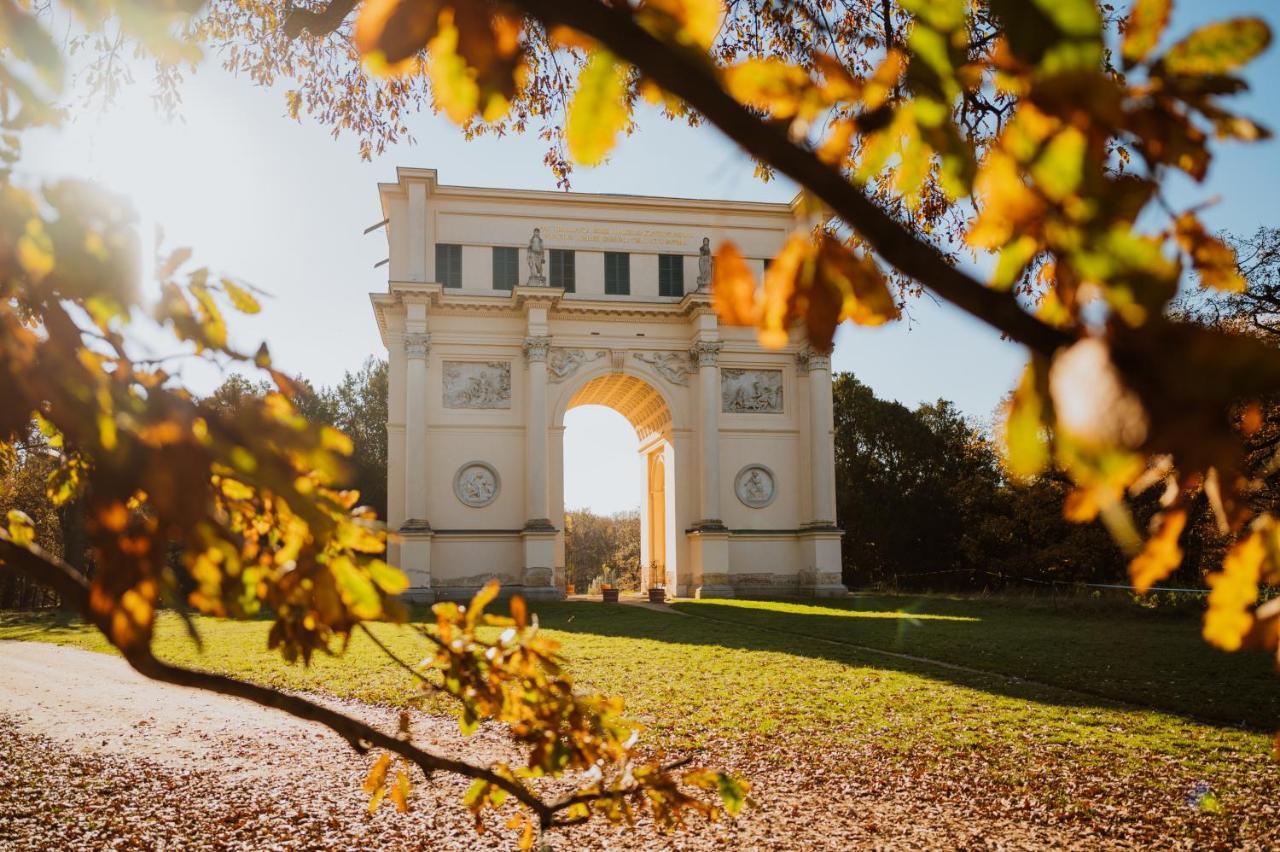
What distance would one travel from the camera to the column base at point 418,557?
24.0 meters

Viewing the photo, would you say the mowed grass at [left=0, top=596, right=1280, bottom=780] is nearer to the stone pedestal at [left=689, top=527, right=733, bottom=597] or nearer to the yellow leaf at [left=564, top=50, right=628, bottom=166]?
the yellow leaf at [left=564, top=50, right=628, bottom=166]

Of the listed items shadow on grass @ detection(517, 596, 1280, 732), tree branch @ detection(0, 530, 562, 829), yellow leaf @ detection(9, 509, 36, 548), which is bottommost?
shadow on grass @ detection(517, 596, 1280, 732)

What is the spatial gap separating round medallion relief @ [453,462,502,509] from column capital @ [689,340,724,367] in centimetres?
714

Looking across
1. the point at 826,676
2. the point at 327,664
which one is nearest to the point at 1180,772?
the point at 826,676

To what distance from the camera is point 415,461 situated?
25844mm

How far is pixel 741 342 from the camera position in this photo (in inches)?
1123

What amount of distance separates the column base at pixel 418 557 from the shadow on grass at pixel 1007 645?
3.45m

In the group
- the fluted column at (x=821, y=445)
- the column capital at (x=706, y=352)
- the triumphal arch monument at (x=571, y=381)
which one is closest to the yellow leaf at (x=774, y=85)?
the triumphal arch monument at (x=571, y=381)

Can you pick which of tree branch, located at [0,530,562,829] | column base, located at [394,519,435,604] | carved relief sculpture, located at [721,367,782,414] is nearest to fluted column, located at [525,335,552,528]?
column base, located at [394,519,435,604]

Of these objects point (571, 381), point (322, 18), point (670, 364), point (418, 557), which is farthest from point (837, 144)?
point (670, 364)

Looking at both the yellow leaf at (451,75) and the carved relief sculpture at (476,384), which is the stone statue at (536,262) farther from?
the yellow leaf at (451,75)

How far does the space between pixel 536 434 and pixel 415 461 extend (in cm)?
357

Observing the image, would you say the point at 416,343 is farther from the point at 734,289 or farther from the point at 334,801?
the point at 734,289

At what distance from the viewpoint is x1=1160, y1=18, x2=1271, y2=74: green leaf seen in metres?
0.74
